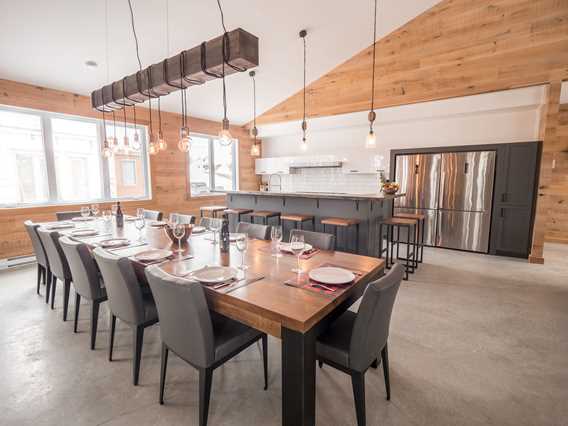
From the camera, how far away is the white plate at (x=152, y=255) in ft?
6.59

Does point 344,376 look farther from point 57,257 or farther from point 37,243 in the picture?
point 37,243

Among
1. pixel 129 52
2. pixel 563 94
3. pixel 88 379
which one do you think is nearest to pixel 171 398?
pixel 88 379

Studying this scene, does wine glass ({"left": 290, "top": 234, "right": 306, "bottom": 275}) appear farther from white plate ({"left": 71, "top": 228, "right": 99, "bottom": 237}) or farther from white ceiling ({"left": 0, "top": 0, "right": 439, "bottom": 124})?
white ceiling ({"left": 0, "top": 0, "right": 439, "bottom": 124})

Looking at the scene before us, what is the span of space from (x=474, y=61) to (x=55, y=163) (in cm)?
687

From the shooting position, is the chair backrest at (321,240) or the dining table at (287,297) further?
the chair backrest at (321,240)

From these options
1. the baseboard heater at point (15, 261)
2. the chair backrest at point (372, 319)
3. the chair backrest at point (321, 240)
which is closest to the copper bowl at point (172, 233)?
the chair backrest at point (321, 240)

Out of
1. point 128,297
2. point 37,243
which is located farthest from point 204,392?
point 37,243

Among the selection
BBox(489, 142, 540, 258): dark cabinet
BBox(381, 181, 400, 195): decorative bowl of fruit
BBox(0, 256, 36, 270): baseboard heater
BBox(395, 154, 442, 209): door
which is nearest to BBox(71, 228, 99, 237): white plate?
BBox(0, 256, 36, 270): baseboard heater

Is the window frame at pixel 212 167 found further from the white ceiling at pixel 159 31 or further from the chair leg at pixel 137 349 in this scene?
the chair leg at pixel 137 349

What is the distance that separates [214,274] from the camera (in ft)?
5.57

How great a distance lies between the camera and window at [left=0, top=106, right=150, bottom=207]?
4160 mm

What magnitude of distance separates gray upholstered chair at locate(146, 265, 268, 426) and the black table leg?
42cm

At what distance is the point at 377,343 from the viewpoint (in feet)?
5.01

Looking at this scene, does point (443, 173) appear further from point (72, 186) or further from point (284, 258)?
point (72, 186)
